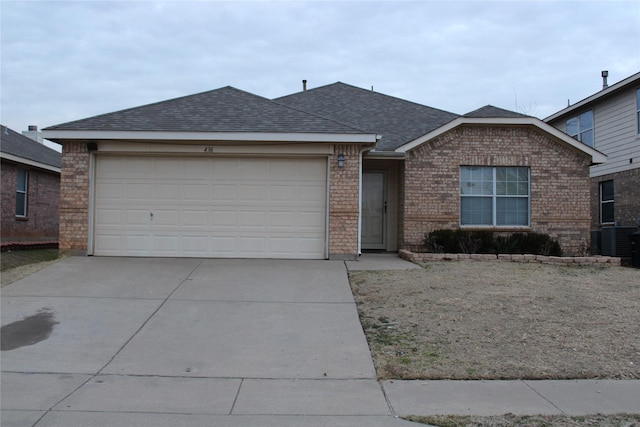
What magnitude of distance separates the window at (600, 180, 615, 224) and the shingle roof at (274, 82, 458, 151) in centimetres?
687

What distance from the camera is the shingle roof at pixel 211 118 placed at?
1172 cm

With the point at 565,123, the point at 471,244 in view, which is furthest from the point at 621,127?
the point at 471,244

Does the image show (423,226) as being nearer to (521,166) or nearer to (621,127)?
(521,166)

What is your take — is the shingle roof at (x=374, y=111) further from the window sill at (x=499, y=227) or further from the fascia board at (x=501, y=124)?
the window sill at (x=499, y=227)

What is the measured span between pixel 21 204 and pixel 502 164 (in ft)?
52.9

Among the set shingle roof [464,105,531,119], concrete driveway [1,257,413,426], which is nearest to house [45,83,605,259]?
concrete driveway [1,257,413,426]

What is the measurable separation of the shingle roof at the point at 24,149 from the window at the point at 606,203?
67.3 feet

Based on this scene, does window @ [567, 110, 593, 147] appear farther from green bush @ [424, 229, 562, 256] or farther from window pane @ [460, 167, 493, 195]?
green bush @ [424, 229, 562, 256]

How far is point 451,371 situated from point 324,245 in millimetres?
6359

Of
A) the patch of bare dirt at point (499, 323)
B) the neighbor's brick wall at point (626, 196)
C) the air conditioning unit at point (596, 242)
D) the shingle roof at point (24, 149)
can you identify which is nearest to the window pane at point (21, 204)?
the shingle roof at point (24, 149)

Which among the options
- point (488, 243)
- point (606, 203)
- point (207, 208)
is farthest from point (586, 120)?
point (207, 208)

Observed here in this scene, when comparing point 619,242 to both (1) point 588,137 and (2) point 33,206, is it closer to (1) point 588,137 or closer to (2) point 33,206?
(1) point 588,137

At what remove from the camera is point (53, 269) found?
34.3ft

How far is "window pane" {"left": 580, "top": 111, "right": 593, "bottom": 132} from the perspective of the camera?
1984 centimetres
